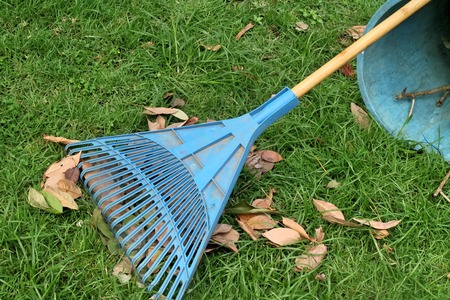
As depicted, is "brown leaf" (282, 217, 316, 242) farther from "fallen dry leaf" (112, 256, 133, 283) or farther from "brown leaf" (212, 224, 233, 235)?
"fallen dry leaf" (112, 256, 133, 283)

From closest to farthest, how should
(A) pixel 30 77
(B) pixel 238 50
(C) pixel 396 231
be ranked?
(C) pixel 396 231, (A) pixel 30 77, (B) pixel 238 50

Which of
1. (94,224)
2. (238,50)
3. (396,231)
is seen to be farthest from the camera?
(238,50)

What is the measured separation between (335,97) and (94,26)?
1258mm

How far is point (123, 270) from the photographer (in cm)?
221

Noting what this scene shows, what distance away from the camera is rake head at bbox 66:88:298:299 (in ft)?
→ 7.06

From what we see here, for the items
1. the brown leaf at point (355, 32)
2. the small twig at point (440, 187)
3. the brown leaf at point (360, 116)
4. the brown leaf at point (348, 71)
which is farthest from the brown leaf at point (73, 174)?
the brown leaf at point (355, 32)

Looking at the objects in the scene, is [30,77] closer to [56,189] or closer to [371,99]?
[56,189]

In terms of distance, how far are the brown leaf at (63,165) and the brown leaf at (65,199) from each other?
10 centimetres

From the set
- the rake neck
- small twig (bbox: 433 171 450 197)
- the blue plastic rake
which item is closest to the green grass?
small twig (bbox: 433 171 450 197)

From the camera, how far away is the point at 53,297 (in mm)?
2125

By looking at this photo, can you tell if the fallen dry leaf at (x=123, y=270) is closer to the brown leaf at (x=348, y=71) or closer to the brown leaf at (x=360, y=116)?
the brown leaf at (x=360, y=116)

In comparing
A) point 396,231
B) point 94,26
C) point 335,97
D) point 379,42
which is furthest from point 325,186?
point 94,26

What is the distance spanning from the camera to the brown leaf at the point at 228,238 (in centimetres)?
231

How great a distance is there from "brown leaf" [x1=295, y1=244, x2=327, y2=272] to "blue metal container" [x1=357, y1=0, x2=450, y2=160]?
747mm
